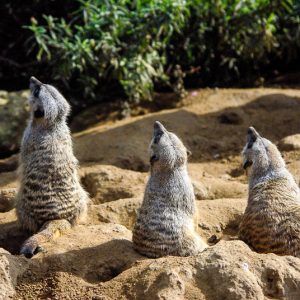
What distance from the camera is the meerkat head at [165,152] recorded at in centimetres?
538

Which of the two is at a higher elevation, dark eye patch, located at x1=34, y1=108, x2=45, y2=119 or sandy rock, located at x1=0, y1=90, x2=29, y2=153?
dark eye patch, located at x1=34, y1=108, x2=45, y2=119

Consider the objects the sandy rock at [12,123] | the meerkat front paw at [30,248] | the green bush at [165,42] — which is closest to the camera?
Answer: the meerkat front paw at [30,248]

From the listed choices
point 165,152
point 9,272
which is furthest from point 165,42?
point 9,272

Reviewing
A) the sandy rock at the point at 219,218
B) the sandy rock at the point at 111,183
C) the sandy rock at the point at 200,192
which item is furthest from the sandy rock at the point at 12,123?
the sandy rock at the point at 219,218

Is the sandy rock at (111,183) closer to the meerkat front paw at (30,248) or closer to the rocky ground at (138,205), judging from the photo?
the rocky ground at (138,205)

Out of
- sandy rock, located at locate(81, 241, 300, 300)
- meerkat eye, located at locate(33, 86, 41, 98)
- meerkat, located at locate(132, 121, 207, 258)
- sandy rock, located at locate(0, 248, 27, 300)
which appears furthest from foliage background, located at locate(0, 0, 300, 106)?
sandy rock, located at locate(81, 241, 300, 300)

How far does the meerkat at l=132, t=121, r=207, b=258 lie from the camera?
5.16 metres

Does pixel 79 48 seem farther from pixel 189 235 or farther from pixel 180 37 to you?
pixel 189 235

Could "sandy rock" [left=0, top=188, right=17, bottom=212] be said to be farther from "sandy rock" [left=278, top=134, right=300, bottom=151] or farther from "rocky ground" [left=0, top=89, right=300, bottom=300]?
"sandy rock" [left=278, top=134, right=300, bottom=151]

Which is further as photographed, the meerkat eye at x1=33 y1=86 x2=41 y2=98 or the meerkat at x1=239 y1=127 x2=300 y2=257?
the meerkat eye at x1=33 y1=86 x2=41 y2=98

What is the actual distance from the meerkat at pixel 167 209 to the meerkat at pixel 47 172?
2.62 feet

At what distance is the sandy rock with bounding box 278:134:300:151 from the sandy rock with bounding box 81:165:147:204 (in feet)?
5.26

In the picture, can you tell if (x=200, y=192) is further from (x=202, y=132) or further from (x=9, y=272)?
(x=9, y=272)

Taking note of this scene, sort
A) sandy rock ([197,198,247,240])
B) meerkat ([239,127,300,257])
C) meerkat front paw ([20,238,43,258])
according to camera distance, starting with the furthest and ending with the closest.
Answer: sandy rock ([197,198,247,240])
meerkat ([239,127,300,257])
meerkat front paw ([20,238,43,258])
